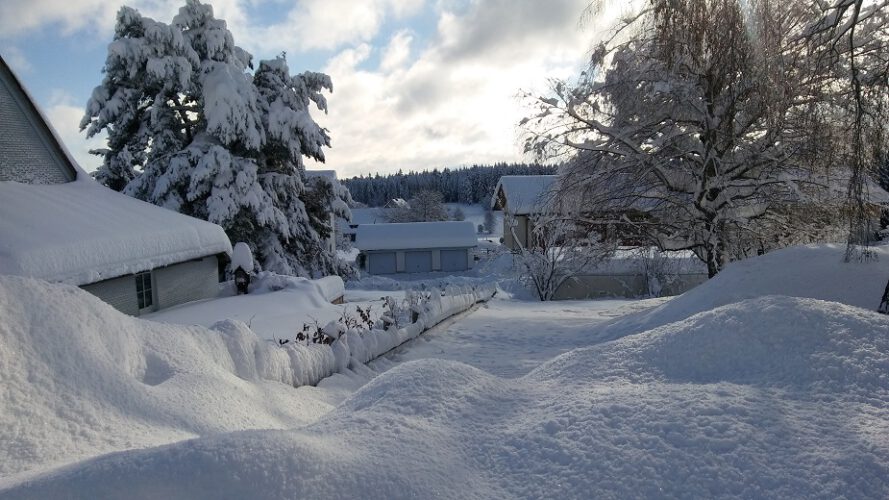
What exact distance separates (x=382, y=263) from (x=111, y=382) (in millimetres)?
39488

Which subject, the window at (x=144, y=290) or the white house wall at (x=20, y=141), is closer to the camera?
the white house wall at (x=20, y=141)

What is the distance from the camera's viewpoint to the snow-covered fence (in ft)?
20.3

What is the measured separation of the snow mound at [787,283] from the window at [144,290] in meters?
11.1

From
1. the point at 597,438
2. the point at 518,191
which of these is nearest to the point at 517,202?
the point at 518,191

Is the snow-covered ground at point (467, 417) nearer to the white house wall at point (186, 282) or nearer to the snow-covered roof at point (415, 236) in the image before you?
the white house wall at point (186, 282)

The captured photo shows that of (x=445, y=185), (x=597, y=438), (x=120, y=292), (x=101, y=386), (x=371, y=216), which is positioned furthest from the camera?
(x=445, y=185)

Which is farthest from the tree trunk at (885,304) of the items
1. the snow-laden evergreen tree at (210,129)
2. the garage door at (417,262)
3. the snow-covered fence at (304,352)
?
the garage door at (417,262)

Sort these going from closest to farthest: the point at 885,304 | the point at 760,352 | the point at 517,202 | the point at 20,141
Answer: the point at 760,352
the point at 885,304
the point at 20,141
the point at 517,202

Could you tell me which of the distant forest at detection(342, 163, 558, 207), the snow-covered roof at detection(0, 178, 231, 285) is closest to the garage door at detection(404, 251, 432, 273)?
the snow-covered roof at detection(0, 178, 231, 285)

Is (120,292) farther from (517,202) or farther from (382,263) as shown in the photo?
(382,263)

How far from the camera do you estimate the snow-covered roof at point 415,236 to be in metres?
42.7

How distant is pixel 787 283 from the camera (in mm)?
9477

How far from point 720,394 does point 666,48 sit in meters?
7.90

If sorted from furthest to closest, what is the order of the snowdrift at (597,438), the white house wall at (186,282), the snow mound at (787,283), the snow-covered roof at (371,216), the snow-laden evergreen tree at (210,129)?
the snow-covered roof at (371,216), the snow-laden evergreen tree at (210,129), the white house wall at (186,282), the snow mound at (787,283), the snowdrift at (597,438)
